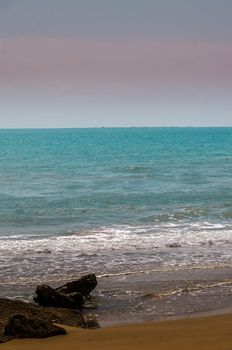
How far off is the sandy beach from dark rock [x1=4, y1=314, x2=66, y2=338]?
16 cm

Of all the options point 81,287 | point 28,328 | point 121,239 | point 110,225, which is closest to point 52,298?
point 81,287

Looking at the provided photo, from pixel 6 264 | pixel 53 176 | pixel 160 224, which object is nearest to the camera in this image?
pixel 6 264

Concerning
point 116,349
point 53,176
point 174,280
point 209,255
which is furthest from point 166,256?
point 53,176

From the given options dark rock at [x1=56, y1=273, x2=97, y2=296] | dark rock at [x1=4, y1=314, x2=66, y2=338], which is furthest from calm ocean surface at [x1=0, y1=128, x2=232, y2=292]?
dark rock at [x1=4, y1=314, x2=66, y2=338]

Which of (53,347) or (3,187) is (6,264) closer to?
(53,347)

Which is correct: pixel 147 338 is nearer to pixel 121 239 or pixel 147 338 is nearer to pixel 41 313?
pixel 41 313

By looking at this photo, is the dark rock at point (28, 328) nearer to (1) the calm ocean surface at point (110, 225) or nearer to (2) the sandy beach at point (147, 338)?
(2) the sandy beach at point (147, 338)

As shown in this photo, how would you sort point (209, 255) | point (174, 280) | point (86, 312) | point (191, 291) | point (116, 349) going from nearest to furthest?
point (116, 349)
point (86, 312)
point (191, 291)
point (174, 280)
point (209, 255)

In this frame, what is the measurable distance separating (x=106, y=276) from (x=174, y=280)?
214cm

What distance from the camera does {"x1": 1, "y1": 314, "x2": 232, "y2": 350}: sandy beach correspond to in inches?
411

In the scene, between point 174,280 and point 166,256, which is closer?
point 174,280

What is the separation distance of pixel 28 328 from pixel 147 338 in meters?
2.44

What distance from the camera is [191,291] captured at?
15.6 m

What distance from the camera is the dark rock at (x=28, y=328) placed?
11250mm
